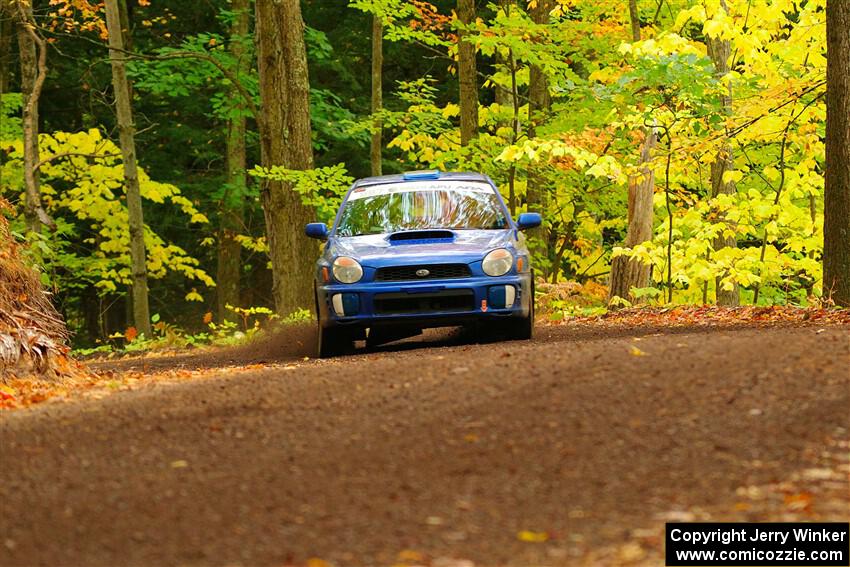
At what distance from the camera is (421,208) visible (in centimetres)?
1234

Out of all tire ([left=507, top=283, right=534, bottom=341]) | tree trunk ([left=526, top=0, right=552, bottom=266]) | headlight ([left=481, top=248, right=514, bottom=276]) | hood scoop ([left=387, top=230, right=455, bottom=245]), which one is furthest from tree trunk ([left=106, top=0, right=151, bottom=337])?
headlight ([left=481, top=248, right=514, bottom=276])

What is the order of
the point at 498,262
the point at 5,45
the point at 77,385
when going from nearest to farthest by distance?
the point at 77,385, the point at 498,262, the point at 5,45

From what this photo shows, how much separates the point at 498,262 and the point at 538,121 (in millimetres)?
11912

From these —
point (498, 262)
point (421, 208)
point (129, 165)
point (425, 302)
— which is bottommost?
point (425, 302)

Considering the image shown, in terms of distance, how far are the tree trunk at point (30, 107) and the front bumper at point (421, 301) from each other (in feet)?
A: 37.8

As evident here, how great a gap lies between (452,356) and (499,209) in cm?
375

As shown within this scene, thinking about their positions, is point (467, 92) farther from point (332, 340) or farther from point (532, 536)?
point (532, 536)

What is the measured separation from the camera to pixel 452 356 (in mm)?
8984

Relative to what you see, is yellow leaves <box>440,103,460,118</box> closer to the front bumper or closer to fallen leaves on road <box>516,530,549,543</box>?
the front bumper

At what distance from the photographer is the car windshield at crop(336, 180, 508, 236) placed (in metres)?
12.1

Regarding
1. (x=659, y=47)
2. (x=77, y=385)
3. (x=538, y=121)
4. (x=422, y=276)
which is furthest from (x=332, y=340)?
(x=538, y=121)

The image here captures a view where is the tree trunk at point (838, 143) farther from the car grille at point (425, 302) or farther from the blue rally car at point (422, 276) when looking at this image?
the car grille at point (425, 302)

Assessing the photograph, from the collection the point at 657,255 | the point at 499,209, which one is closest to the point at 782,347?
the point at 499,209

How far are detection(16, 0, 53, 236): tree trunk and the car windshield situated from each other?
33.9 feet
